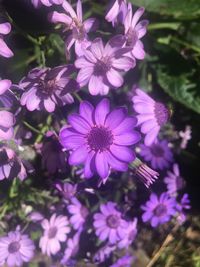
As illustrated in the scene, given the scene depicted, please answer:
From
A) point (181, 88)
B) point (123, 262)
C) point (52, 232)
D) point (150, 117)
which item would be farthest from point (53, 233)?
point (181, 88)

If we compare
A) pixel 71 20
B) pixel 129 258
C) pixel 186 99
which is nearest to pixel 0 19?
pixel 71 20

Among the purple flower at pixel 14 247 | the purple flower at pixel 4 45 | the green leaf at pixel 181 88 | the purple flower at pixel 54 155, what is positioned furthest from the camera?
the green leaf at pixel 181 88

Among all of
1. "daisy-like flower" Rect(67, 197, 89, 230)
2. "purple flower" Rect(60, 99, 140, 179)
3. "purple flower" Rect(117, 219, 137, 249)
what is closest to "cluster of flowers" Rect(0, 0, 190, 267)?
"purple flower" Rect(60, 99, 140, 179)

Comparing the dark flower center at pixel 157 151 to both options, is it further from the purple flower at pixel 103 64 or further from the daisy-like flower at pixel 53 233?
the purple flower at pixel 103 64

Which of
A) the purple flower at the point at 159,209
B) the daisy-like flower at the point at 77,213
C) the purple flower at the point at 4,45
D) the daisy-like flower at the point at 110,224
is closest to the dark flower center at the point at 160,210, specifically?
the purple flower at the point at 159,209

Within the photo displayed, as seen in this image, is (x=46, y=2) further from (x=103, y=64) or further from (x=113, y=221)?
(x=113, y=221)

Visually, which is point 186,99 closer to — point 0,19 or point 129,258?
point 129,258
